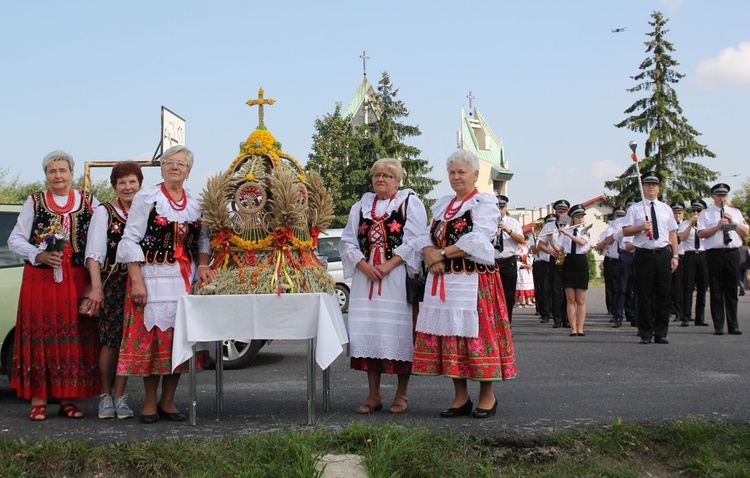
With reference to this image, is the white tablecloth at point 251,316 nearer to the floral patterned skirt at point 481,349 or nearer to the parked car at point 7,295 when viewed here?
the floral patterned skirt at point 481,349

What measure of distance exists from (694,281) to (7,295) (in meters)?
12.0

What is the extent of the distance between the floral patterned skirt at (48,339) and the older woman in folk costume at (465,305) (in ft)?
8.65

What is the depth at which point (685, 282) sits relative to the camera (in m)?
15.1

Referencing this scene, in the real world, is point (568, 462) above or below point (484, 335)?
below

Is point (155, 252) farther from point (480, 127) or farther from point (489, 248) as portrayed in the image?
point (480, 127)

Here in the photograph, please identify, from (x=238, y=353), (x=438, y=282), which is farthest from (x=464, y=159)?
(x=238, y=353)

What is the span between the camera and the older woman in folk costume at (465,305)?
6.11 metres

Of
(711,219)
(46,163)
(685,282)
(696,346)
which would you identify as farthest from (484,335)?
(685,282)

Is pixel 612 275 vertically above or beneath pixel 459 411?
above

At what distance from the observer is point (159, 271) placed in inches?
240

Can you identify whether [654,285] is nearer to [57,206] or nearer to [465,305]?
[465,305]

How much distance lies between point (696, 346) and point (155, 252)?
7824 mm

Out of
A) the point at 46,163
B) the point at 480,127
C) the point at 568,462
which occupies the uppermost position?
the point at 480,127

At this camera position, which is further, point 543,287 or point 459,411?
point 543,287
